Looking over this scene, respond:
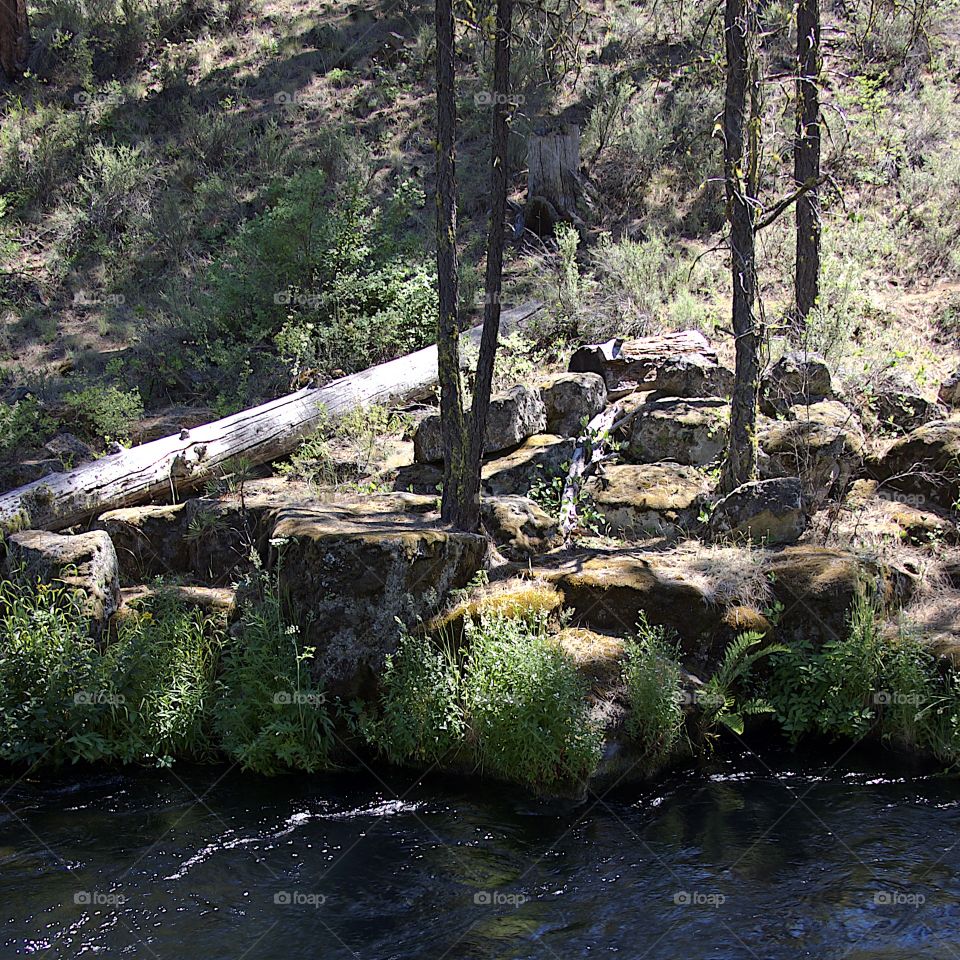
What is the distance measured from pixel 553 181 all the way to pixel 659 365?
6618 mm

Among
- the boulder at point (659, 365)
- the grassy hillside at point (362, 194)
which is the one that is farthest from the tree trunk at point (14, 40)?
the boulder at point (659, 365)

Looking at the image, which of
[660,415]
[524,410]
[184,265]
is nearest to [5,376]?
[184,265]

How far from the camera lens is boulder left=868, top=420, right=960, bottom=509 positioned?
856 centimetres

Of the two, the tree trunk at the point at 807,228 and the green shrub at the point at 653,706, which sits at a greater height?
the tree trunk at the point at 807,228

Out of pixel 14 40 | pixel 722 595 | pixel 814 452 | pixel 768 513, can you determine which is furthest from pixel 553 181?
pixel 14 40

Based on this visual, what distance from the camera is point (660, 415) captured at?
381 inches

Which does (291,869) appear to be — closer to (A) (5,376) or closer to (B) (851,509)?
(B) (851,509)

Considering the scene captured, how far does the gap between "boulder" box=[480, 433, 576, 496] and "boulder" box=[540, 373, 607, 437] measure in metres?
0.44

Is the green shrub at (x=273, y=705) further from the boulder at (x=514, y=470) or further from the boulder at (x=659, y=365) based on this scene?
the boulder at (x=659, y=365)

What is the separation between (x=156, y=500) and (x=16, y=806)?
3.81 m

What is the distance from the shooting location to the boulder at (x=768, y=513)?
8.01 m

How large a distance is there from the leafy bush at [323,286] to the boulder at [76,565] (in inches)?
195

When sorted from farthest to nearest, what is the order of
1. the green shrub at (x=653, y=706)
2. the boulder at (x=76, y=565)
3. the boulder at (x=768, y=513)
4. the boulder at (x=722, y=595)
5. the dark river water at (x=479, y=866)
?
the boulder at (x=768, y=513) < the boulder at (x=76, y=565) < the boulder at (x=722, y=595) < the green shrub at (x=653, y=706) < the dark river water at (x=479, y=866)

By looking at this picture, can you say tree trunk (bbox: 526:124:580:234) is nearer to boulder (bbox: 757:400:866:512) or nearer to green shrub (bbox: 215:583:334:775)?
boulder (bbox: 757:400:866:512)
